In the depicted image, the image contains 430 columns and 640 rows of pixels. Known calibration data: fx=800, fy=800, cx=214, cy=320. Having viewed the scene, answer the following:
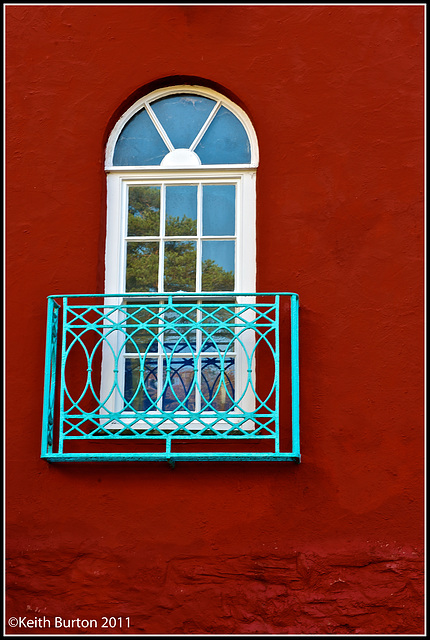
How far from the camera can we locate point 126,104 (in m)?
5.93

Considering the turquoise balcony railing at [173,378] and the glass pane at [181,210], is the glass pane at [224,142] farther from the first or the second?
the turquoise balcony railing at [173,378]

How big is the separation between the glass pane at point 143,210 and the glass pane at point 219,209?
0.36 meters

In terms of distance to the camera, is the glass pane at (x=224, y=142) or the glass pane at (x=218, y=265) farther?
the glass pane at (x=224, y=142)

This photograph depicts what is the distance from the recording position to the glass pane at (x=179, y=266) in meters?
5.75

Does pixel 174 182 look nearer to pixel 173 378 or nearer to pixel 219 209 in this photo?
pixel 219 209

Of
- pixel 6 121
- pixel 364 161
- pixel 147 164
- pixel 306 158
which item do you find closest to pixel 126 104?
pixel 147 164

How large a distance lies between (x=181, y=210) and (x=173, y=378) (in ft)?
4.07

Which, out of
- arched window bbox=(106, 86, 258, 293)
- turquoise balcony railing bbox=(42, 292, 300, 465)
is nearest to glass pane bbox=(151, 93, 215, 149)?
arched window bbox=(106, 86, 258, 293)

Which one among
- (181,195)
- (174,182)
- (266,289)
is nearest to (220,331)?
(266,289)

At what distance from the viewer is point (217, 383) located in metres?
5.52

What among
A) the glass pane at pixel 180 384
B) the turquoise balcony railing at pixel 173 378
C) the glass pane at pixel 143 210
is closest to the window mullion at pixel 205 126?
the glass pane at pixel 143 210

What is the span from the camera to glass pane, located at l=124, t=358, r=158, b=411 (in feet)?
18.3

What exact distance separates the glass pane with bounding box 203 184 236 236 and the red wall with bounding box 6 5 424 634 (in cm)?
Result: 28

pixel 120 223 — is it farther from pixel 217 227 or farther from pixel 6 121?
pixel 6 121
